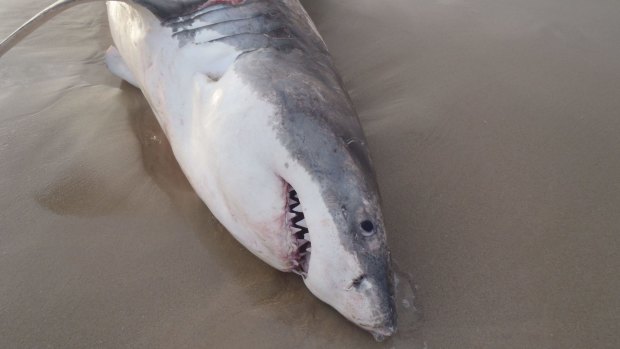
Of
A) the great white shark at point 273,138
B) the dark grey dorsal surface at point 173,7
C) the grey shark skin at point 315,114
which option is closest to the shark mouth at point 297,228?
the great white shark at point 273,138

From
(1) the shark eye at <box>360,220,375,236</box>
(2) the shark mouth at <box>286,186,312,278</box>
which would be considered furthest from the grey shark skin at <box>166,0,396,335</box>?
(2) the shark mouth at <box>286,186,312,278</box>

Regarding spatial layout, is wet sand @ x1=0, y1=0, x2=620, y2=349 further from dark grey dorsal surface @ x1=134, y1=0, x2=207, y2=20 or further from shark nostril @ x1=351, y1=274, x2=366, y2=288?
dark grey dorsal surface @ x1=134, y1=0, x2=207, y2=20

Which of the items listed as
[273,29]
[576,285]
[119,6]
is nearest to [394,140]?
[273,29]

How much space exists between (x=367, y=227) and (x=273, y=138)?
0.41 metres

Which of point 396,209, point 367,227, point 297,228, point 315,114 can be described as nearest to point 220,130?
point 315,114

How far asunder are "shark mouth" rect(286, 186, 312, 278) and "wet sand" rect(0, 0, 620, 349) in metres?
0.20

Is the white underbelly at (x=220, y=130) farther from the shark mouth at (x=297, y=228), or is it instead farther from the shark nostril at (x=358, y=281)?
the shark nostril at (x=358, y=281)

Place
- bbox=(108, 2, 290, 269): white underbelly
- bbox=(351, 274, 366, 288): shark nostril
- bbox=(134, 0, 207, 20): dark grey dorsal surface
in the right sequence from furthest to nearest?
bbox=(134, 0, 207, 20): dark grey dorsal surface < bbox=(108, 2, 290, 269): white underbelly < bbox=(351, 274, 366, 288): shark nostril

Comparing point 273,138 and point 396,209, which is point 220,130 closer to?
point 273,138

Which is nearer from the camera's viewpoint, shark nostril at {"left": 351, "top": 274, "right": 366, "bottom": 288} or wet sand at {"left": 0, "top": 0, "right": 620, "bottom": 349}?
shark nostril at {"left": 351, "top": 274, "right": 366, "bottom": 288}

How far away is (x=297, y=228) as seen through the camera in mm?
1432

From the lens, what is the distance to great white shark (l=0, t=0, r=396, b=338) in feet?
4.42

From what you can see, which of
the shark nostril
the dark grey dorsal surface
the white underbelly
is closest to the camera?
the shark nostril

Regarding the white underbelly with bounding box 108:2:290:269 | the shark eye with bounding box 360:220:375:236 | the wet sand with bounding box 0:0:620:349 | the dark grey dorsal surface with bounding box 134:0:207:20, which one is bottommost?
the wet sand with bounding box 0:0:620:349
